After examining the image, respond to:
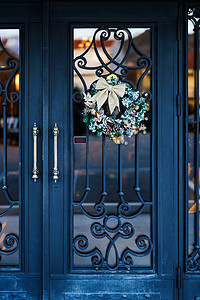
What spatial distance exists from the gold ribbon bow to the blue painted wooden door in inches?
3.2

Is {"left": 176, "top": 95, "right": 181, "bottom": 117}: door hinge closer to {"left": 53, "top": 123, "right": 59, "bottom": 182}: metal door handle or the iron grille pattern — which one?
the iron grille pattern

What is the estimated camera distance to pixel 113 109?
106 inches

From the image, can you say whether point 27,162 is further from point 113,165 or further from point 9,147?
point 113,165

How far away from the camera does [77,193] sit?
2.77 metres

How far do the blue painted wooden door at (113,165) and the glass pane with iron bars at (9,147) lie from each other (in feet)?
1.01

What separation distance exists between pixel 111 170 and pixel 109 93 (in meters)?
0.65

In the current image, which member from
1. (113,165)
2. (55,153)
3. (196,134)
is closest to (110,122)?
(113,165)

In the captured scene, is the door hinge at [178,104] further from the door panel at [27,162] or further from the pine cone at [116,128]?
the door panel at [27,162]

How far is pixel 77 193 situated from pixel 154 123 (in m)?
0.88

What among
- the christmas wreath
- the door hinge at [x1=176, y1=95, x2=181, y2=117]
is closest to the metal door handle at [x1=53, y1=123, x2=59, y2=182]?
the christmas wreath

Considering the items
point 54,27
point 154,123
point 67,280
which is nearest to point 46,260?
point 67,280

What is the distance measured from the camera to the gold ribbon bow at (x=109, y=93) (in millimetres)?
2705

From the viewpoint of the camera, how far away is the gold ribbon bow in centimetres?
271

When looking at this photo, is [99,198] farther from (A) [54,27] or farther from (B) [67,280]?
(A) [54,27]
